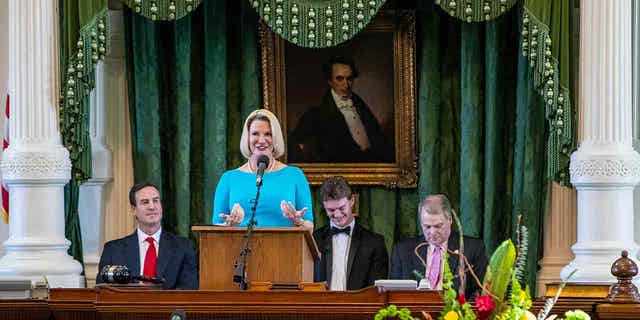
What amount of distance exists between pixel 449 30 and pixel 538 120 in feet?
2.84

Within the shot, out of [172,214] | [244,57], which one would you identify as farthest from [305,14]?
[172,214]

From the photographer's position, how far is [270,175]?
862 centimetres

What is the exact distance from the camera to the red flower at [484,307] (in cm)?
465

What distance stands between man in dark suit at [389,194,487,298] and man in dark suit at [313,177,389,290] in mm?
256

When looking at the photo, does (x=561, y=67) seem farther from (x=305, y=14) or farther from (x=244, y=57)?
(x=244, y=57)

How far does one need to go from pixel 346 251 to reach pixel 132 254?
1283mm

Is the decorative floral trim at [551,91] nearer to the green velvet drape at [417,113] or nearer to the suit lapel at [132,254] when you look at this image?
the green velvet drape at [417,113]

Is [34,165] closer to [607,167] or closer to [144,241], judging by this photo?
[144,241]

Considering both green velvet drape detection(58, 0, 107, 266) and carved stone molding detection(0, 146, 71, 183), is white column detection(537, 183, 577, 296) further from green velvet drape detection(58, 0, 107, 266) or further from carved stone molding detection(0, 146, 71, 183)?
carved stone molding detection(0, 146, 71, 183)

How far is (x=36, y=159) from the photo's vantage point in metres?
9.58

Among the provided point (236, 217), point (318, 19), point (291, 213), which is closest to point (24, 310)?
point (236, 217)

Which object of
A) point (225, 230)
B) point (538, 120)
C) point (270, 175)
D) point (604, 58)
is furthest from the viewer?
point (538, 120)

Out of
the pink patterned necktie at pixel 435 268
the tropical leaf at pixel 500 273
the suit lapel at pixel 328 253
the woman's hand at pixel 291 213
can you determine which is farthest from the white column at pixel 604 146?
the tropical leaf at pixel 500 273

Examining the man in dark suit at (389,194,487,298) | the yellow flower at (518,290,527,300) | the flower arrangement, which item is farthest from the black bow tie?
the yellow flower at (518,290,527,300)
